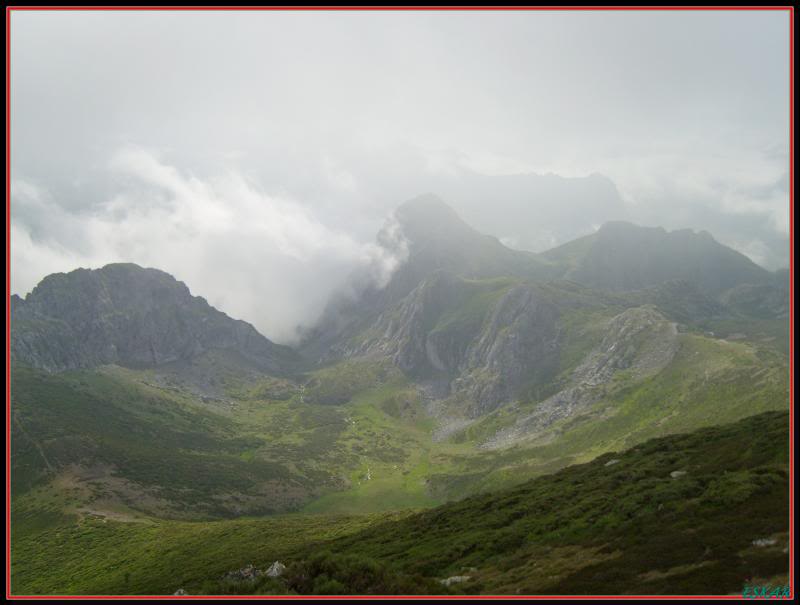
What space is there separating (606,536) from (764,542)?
51.0 ft

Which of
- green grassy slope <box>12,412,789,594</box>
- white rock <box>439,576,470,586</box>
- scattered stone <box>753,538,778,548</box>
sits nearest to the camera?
scattered stone <box>753,538,778,548</box>

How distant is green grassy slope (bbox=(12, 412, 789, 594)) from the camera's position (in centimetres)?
3569

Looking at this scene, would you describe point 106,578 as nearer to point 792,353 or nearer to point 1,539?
point 1,539

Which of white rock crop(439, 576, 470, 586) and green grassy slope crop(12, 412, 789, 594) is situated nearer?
green grassy slope crop(12, 412, 789, 594)

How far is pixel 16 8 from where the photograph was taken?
2950 cm

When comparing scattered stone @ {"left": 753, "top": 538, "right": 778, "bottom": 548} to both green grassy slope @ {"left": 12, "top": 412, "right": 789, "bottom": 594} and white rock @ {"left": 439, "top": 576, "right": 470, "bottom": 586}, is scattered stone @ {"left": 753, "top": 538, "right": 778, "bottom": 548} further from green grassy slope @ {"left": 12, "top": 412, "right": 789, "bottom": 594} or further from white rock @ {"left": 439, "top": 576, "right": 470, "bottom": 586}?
white rock @ {"left": 439, "top": 576, "right": 470, "bottom": 586}

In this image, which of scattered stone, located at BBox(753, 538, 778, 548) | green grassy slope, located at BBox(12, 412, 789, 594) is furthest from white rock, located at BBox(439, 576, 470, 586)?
scattered stone, located at BBox(753, 538, 778, 548)

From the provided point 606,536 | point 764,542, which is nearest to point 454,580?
point 606,536

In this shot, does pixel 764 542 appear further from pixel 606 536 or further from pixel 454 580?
pixel 454 580

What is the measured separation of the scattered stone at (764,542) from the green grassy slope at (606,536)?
0.49 ft

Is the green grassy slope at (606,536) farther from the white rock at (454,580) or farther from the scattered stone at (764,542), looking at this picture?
→ the white rock at (454,580)

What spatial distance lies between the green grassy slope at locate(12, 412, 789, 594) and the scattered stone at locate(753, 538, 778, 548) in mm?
150

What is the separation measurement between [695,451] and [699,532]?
3450cm

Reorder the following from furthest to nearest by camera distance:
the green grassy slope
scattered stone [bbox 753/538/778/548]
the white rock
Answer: the white rock → the green grassy slope → scattered stone [bbox 753/538/778/548]
